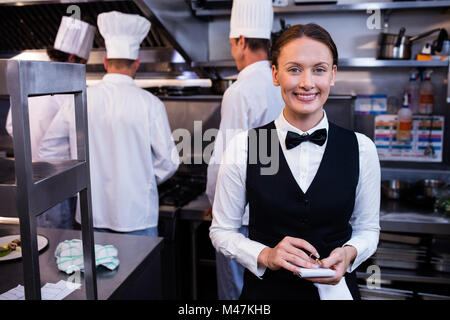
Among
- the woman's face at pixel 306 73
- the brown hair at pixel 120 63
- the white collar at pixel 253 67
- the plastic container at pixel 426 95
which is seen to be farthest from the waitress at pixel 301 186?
the plastic container at pixel 426 95

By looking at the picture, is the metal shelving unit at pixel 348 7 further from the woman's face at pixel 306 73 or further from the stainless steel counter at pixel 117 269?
the stainless steel counter at pixel 117 269

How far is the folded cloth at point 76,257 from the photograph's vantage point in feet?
5.04

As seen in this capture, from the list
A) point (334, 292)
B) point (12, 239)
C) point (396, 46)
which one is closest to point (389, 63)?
point (396, 46)

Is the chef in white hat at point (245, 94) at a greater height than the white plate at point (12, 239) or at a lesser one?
greater

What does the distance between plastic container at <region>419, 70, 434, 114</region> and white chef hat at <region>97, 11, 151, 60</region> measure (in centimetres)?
202

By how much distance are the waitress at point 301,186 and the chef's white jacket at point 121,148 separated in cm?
122

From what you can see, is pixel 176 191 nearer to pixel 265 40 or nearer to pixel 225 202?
pixel 265 40

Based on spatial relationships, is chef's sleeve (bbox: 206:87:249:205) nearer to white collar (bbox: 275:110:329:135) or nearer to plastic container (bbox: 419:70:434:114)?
white collar (bbox: 275:110:329:135)

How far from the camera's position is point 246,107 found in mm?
2443

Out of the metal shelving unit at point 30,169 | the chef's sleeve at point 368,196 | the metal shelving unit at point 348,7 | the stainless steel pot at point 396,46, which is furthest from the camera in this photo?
the stainless steel pot at point 396,46

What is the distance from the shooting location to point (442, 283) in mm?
2643

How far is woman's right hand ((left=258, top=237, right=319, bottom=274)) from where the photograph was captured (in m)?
1.25

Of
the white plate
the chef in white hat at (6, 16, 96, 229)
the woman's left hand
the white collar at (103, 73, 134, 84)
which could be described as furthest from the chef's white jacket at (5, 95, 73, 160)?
the woman's left hand
